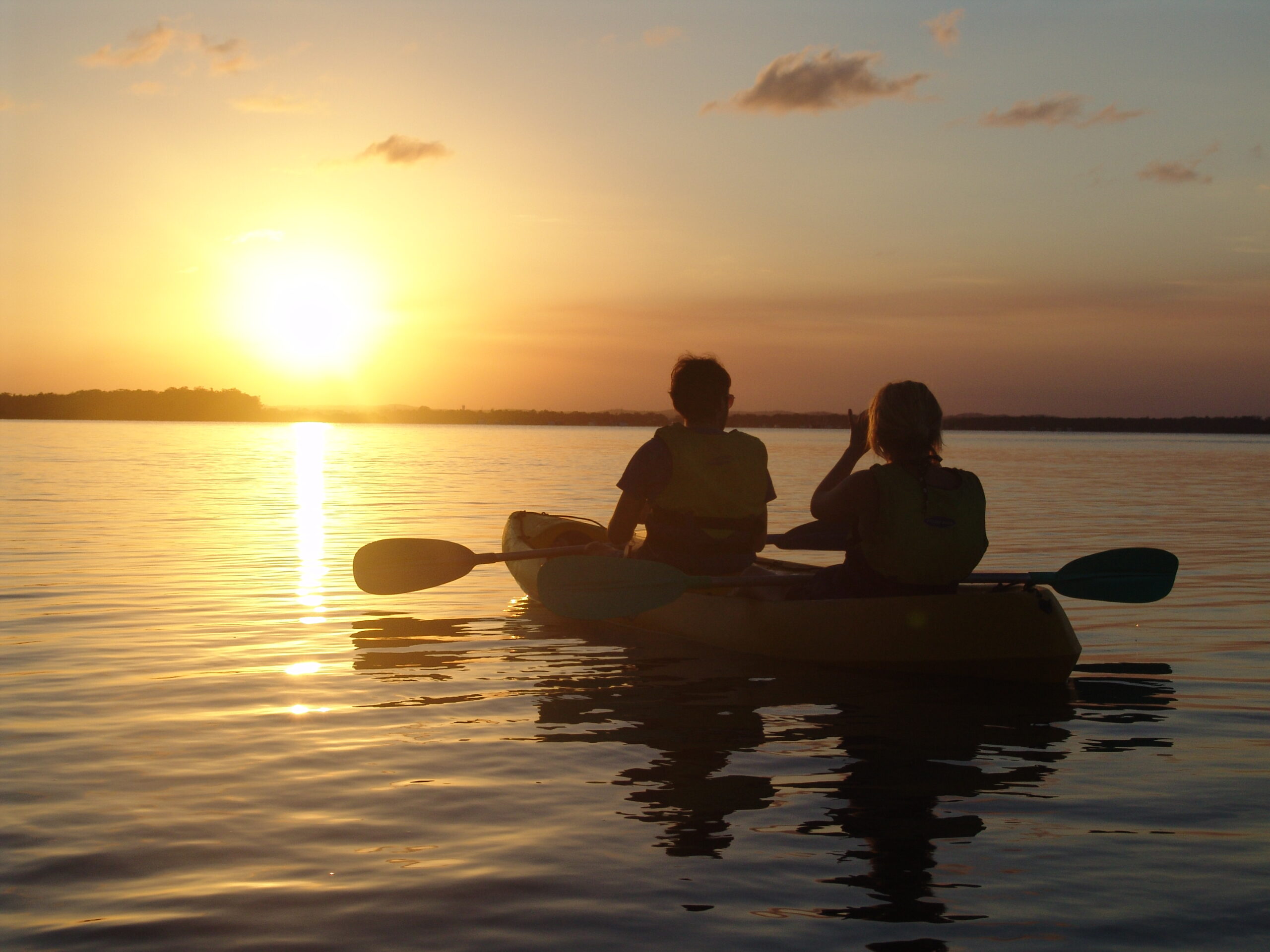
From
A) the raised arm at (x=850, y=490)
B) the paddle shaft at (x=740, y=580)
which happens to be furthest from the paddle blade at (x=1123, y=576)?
the raised arm at (x=850, y=490)

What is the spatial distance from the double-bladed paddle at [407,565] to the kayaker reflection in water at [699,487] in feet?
6.60

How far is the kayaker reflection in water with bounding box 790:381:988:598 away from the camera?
5.60 m

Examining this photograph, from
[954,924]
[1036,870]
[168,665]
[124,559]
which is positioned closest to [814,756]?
[1036,870]

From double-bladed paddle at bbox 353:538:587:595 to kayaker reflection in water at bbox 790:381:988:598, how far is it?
353 centimetres

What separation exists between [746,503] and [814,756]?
2.35 metres

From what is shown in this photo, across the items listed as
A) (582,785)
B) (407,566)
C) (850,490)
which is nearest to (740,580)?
(850,490)

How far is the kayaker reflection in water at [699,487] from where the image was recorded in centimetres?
664

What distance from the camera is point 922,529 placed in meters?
5.75

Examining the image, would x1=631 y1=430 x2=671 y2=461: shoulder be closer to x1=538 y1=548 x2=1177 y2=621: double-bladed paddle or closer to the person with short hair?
the person with short hair

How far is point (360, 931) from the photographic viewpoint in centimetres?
298

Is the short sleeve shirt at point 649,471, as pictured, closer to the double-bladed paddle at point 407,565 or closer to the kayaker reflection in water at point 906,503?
the kayaker reflection in water at point 906,503

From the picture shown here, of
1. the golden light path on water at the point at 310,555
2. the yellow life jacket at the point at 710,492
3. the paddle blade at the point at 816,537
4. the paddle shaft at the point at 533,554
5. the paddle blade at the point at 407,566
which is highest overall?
the yellow life jacket at the point at 710,492

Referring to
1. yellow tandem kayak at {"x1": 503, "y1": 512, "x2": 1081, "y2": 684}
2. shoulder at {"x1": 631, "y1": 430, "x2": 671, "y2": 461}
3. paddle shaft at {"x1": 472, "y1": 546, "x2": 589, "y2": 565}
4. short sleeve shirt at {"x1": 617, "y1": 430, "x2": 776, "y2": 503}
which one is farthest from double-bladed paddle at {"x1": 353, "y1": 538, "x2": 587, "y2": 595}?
yellow tandem kayak at {"x1": 503, "y1": 512, "x2": 1081, "y2": 684}

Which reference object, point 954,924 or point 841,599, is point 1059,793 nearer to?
point 954,924
